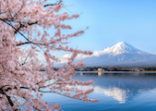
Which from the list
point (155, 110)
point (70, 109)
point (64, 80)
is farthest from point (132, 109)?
point (64, 80)

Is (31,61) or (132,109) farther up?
(31,61)

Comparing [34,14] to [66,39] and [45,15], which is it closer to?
[45,15]

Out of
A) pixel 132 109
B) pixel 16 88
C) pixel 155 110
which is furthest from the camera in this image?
pixel 132 109

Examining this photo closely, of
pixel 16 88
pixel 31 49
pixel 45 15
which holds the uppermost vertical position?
pixel 45 15

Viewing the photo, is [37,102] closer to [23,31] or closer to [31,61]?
[31,61]

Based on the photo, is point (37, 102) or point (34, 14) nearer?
point (34, 14)

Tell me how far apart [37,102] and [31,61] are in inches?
27.3

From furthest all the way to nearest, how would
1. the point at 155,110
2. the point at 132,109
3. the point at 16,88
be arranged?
the point at 132,109, the point at 155,110, the point at 16,88

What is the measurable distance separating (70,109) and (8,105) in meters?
44.8

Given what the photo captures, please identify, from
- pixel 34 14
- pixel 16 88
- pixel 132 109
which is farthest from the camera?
pixel 132 109

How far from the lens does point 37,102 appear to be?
7.42m

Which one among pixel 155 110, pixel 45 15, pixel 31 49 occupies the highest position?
pixel 45 15

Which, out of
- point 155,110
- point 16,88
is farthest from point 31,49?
point 155,110

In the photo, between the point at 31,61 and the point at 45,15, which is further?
the point at 31,61
